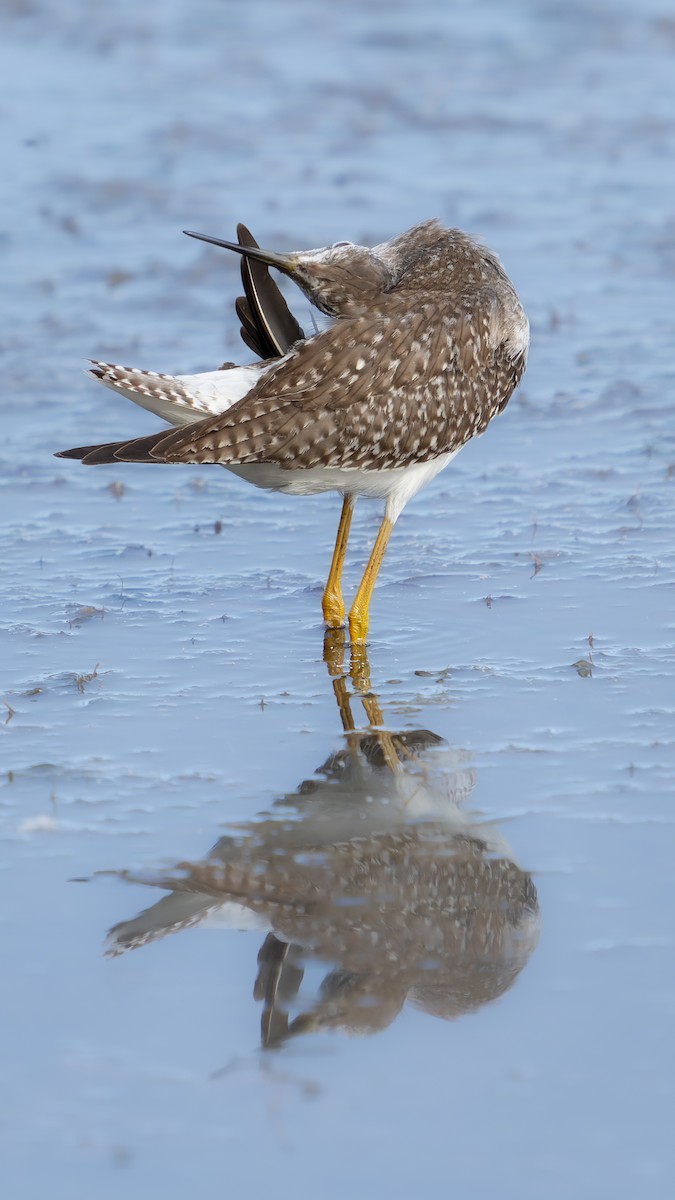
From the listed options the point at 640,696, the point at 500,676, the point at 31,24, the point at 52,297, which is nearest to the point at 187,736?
the point at 500,676

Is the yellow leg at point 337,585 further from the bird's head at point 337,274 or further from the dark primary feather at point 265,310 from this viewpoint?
the bird's head at point 337,274

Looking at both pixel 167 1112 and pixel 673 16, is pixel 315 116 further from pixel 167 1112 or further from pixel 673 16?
pixel 167 1112

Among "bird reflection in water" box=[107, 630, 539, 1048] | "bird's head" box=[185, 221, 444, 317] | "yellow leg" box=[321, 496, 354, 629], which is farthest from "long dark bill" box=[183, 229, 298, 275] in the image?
"bird reflection in water" box=[107, 630, 539, 1048]

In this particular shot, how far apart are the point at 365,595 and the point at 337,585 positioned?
248 millimetres

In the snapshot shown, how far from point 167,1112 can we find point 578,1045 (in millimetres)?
1021

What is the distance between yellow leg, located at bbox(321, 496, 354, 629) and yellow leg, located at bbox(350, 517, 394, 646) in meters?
0.09

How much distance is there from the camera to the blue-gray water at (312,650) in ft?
12.6

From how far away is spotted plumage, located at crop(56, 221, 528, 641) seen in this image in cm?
634

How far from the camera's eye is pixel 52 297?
11.4 m

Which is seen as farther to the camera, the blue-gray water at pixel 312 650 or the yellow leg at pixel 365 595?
the yellow leg at pixel 365 595

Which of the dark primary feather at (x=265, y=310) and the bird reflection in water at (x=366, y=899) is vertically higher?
the dark primary feather at (x=265, y=310)

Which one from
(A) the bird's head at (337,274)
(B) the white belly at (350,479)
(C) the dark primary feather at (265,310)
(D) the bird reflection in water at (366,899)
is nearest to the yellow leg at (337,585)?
(B) the white belly at (350,479)

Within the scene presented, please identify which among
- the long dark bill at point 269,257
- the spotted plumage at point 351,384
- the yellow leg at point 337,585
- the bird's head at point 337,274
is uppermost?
the long dark bill at point 269,257

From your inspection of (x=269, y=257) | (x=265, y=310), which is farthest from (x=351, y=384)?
(x=269, y=257)
